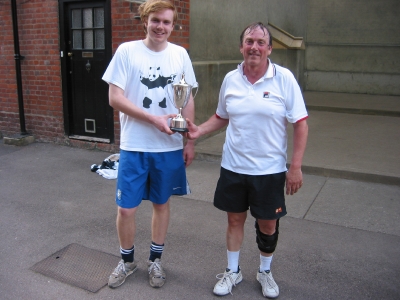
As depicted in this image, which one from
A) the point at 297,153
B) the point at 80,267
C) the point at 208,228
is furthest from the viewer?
the point at 208,228

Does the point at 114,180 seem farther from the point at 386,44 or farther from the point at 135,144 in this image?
the point at 386,44

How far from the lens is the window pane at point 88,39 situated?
6789 mm

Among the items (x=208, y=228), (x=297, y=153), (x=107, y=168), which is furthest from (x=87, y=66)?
(x=297, y=153)

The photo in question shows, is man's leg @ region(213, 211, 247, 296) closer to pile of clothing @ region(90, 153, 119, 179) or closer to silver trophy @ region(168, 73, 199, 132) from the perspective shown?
silver trophy @ region(168, 73, 199, 132)

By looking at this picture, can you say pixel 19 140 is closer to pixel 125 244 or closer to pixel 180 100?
pixel 125 244

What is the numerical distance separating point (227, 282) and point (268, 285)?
0.95 feet

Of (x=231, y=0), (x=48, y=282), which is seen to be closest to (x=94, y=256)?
(x=48, y=282)

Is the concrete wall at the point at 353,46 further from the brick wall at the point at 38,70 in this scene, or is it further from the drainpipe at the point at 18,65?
the drainpipe at the point at 18,65

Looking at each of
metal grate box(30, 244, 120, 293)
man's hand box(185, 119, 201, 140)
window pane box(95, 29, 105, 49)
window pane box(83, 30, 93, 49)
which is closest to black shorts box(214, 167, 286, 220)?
man's hand box(185, 119, 201, 140)

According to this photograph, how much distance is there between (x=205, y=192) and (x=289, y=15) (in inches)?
323

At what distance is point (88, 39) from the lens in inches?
269

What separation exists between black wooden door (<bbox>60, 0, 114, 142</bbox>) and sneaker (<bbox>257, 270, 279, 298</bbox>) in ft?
13.9

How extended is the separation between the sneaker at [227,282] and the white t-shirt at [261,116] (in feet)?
2.64

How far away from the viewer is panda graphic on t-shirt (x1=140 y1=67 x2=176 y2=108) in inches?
117
